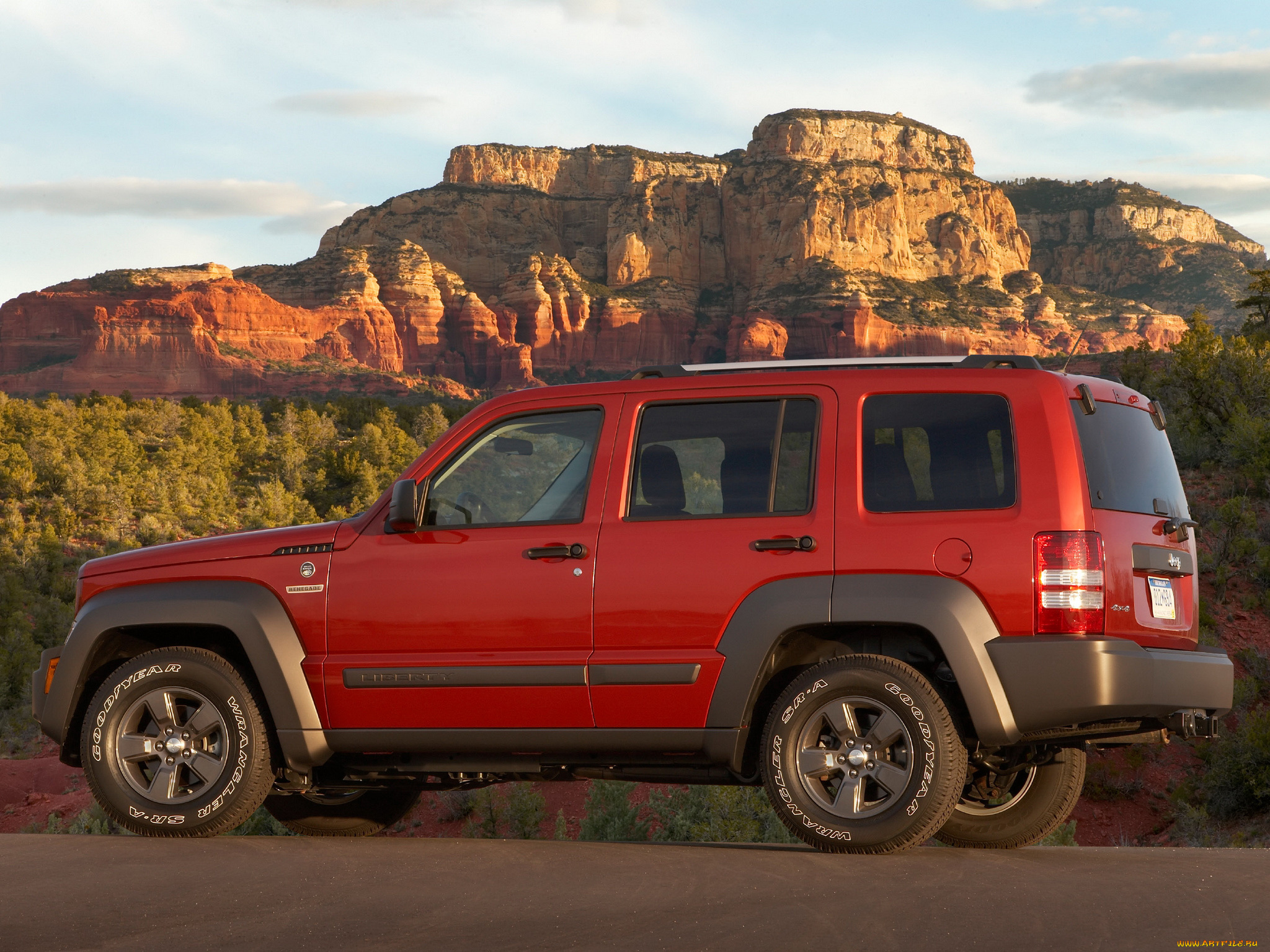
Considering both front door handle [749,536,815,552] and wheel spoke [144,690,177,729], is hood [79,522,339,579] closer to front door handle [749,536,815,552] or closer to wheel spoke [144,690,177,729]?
wheel spoke [144,690,177,729]

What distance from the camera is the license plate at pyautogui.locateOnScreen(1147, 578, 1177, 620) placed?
5312 mm

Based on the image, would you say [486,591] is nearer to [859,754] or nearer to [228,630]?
[228,630]

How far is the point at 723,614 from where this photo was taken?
5355 mm

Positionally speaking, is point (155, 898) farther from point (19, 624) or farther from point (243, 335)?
point (243, 335)

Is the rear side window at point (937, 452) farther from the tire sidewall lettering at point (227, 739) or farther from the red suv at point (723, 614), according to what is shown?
the tire sidewall lettering at point (227, 739)

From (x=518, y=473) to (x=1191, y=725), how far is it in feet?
10.1

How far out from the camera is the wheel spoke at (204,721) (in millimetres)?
5988

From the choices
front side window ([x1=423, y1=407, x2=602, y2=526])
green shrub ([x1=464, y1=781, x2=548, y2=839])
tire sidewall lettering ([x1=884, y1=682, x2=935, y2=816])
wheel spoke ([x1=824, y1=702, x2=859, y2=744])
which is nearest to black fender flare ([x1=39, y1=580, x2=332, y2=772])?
front side window ([x1=423, y1=407, x2=602, y2=526])

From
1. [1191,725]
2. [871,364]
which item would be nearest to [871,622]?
[871,364]

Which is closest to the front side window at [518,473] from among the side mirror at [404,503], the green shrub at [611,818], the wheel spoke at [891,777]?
the side mirror at [404,503]

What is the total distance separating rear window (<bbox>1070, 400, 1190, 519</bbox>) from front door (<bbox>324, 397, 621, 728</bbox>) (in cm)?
205

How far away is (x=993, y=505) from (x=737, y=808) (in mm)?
5910

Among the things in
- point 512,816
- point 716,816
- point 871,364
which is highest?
point 871,364

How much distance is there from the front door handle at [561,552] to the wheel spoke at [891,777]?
4.98 ft
